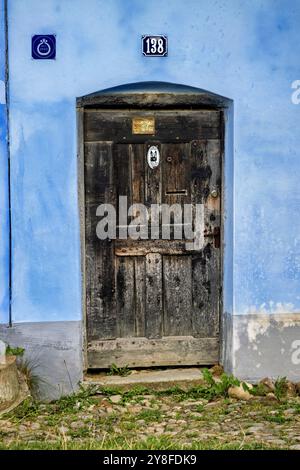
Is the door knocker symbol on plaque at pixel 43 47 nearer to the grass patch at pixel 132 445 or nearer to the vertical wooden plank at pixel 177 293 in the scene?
the vertical wooden plank at pixel 177 293

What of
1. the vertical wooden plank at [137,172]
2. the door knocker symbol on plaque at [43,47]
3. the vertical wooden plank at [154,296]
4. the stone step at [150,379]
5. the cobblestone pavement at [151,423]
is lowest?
the cobblestone pavement at [151,423]

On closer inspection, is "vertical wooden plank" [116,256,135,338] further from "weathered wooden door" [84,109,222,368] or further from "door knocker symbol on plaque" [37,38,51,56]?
"door knocker symbol on plaque" [37,38,51,56]

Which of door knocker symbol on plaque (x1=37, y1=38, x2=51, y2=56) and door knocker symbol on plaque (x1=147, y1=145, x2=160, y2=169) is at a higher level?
door knocker symbol on plaque (x1=37, y1=38, x2=51, y2=56)

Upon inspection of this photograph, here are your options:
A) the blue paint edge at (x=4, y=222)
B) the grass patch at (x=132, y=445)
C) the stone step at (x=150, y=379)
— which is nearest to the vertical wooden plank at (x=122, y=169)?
the blue paint edge at (x=4, y=222)

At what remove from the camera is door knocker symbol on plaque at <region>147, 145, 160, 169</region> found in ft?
22.4

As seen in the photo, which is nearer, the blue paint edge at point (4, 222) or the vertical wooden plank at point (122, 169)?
the blue paint edge at point (4, 222)

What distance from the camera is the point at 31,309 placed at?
656 cm

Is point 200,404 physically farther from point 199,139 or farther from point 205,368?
point 199,139

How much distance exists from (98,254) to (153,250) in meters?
0.43

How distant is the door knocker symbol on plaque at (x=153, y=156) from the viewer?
6824 mm

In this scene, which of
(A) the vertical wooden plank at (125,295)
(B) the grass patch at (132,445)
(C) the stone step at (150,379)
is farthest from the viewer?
(A) the vertical wooden plank at (125,295)

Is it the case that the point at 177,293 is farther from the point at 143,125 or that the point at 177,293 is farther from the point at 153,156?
the point at 143,125

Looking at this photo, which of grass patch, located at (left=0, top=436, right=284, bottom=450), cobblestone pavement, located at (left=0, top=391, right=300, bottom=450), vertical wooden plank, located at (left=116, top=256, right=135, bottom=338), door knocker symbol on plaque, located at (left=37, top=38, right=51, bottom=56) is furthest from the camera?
vertical wooden plank, located at (left=116, top=256, right=135, bottom=338)

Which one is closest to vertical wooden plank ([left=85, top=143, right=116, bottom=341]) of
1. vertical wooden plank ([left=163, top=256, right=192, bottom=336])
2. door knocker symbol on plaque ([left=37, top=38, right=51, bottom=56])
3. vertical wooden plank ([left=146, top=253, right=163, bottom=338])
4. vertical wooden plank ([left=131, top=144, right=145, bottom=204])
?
vertical wooden plank ([left=131, top=144, right=145, bottom=204])
